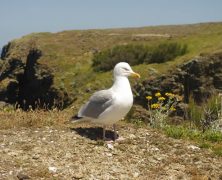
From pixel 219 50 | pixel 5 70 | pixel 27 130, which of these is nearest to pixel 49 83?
pixel 5 70

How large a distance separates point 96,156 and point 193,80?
58.1ft

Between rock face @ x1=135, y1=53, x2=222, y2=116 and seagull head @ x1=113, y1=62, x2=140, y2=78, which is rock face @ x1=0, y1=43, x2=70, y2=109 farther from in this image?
seagull head @ x1=113, y1=62, x2=140, y2=78

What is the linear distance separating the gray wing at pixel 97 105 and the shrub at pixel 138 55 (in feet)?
72.9

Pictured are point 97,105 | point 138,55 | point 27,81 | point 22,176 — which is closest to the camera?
point 22,176

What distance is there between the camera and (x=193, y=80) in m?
26.1

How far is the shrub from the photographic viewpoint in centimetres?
3216

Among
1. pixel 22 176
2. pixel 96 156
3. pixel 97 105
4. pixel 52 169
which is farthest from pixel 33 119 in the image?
pixel 22 176

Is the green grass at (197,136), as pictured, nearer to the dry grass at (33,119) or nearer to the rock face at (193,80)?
the dry grass at (33,119)

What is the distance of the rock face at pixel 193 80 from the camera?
1008 inches

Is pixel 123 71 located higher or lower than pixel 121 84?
higher

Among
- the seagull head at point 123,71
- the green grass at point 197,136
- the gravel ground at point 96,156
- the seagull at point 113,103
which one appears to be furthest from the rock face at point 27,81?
the seagull head at point 123,71

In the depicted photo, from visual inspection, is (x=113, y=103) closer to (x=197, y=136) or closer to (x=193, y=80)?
(x=197, y=136)

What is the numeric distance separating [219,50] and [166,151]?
18779 mm

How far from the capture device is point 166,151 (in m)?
9.58
